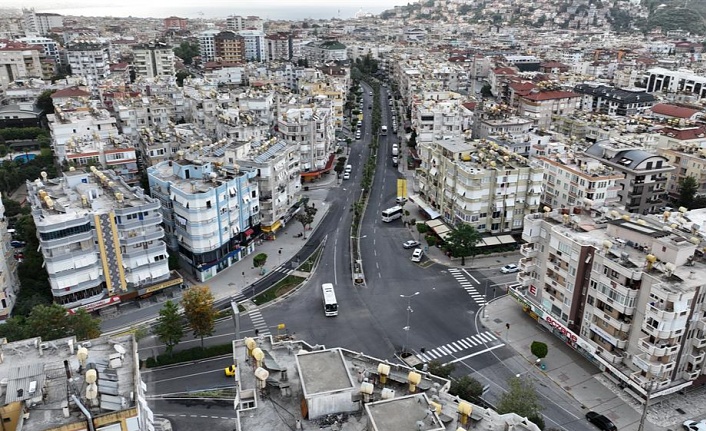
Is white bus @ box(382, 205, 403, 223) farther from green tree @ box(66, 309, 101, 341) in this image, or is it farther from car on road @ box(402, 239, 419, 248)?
green tree @ box(66, 309, 101, 341)

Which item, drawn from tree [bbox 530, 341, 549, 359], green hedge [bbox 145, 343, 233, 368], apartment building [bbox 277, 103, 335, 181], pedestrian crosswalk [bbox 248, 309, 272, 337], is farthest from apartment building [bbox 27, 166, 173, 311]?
apartment building [bbox 277, 103, 335, 181]

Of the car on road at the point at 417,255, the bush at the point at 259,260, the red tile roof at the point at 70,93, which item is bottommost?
the car on road at the point at 417,255

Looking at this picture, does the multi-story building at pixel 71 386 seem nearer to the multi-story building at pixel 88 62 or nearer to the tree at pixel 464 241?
the tree at pixel 464 241

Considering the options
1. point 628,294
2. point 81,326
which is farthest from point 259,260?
point 628,294

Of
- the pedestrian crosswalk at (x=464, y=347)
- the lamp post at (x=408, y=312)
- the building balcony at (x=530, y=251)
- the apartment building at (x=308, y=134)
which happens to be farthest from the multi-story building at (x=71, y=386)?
the apartment building at (x=308, y=134)

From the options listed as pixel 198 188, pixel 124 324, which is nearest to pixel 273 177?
pixel 198 188

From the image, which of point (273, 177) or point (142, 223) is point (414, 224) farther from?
point (142, 223)
